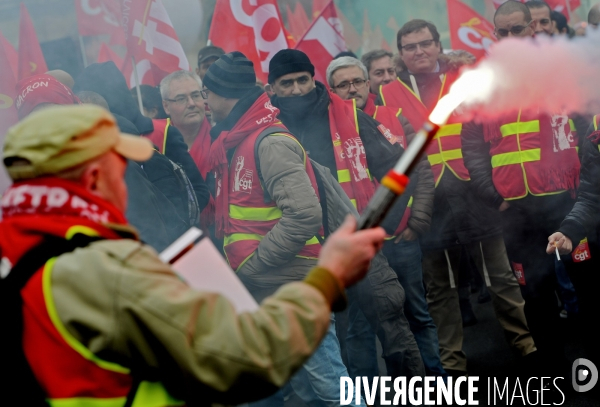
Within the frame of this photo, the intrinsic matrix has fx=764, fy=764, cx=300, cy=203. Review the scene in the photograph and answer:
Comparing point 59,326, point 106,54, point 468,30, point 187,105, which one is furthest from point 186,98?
point 59,326

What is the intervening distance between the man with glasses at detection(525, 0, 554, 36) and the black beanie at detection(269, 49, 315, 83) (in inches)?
79.0

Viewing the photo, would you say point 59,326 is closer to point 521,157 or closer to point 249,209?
point 249,209

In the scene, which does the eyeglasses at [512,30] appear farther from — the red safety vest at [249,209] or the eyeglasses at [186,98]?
the eyeglasses at [186,98]

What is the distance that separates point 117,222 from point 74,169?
0.16 metres

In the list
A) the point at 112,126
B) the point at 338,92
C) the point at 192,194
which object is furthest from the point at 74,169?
the point at 338,92

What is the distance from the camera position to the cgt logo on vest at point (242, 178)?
165 inches

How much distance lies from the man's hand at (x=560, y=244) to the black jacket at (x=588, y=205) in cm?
4

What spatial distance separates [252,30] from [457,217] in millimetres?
2866

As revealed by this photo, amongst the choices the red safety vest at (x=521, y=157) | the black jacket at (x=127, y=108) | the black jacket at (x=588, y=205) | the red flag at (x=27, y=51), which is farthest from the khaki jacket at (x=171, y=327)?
the red flag at (x=27, y=51)

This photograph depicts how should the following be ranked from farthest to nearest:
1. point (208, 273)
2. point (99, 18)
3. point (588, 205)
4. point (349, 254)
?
1. point (99, 18)
2. point (588, 205)
3. point (208, 273)
4. point (349, 254)

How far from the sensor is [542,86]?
4.20 m

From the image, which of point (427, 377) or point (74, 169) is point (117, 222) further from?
point (427, 377)

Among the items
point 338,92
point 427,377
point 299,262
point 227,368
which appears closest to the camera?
point 227,368

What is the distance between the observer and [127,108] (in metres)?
4.70
